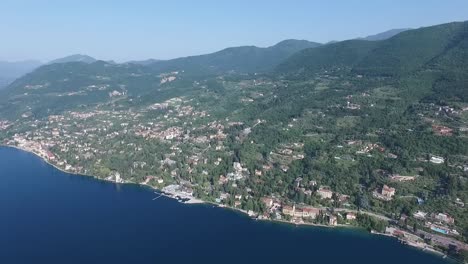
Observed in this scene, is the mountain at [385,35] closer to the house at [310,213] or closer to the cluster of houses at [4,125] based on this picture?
the cluster of houses at [4,125]

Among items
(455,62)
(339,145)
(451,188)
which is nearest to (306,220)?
(451,188)

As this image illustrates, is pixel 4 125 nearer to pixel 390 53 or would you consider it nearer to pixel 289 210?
pixel 289 210

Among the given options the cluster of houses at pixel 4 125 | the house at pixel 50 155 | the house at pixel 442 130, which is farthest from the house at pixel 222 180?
the cluster of houses at pixel 4 125

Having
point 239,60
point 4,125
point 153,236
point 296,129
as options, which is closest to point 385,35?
point 239,60

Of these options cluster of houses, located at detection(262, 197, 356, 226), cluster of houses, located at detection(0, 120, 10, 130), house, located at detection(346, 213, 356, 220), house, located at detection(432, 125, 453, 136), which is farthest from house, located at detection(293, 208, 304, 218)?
cluster of houses, located at detection(0, 120, 10, 130)

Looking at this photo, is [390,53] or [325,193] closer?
[325,193]
